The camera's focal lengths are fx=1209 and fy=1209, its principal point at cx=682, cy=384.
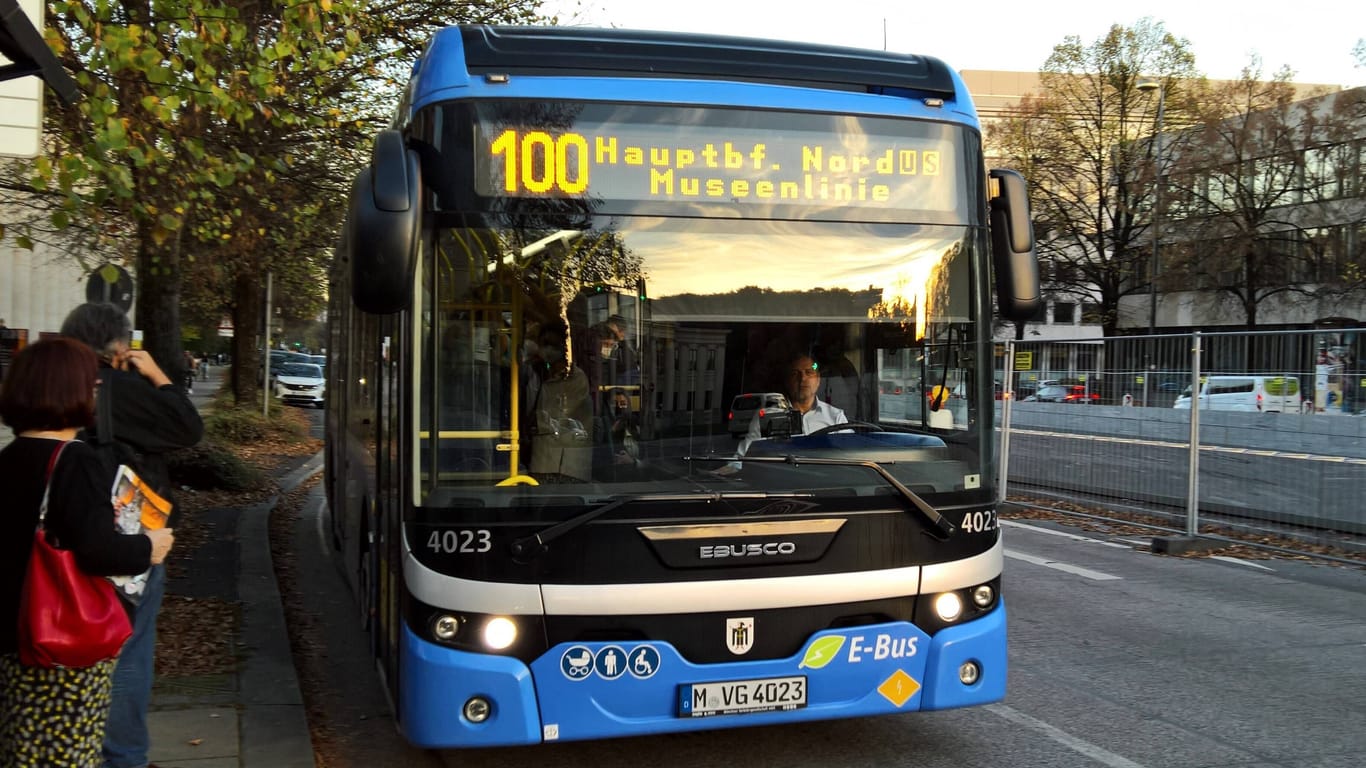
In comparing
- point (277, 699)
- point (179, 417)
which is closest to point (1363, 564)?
point (277, 699)

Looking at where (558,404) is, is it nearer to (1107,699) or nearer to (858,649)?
(858,649)

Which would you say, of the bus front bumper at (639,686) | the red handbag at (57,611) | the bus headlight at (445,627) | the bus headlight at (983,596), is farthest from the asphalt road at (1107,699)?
the red handbag at (57,611)

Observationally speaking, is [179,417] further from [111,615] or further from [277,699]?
[277,699]

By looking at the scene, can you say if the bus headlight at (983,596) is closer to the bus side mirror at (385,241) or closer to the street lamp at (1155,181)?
the bus side mirror at (385,241)

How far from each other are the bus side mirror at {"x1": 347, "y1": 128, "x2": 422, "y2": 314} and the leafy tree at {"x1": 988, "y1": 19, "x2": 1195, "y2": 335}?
144 ft

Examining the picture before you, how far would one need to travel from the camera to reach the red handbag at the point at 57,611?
11.0ft

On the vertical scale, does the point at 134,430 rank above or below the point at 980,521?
above

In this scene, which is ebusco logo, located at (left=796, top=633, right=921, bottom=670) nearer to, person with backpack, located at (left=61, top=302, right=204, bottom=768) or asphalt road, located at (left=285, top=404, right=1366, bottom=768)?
asphalt road, located at (left=285, top=404, right=1366, bottom=768)

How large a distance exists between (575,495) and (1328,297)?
135 ft

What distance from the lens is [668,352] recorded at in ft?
15.5

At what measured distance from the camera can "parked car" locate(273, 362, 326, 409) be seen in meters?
44.8

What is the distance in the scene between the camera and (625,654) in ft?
14.9

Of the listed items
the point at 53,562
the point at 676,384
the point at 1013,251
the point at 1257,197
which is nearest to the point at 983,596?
the point at 1013,251

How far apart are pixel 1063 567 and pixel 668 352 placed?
7.47m
